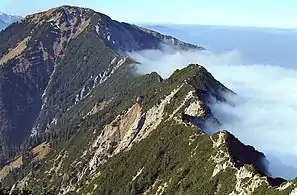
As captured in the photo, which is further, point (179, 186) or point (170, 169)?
point (170, 169)

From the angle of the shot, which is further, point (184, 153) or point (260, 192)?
point (184, 153)

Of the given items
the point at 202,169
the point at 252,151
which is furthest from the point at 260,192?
the point at 252,151

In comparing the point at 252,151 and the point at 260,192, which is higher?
the point at 252,151

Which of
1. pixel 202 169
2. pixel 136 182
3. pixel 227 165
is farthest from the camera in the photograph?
pixel 136 182

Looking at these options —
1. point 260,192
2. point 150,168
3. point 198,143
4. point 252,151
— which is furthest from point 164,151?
point 260,192

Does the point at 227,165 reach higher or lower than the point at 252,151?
lower

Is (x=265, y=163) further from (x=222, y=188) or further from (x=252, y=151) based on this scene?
(x=222, y=188)

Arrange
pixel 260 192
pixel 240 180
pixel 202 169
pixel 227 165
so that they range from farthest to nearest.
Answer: pixel 202 169
pixel 227 165
pixel 240 180
pixel 260 192

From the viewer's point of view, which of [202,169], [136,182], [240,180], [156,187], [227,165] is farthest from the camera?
[136,182]

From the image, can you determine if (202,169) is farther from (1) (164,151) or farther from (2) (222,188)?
(1) (164,151)
